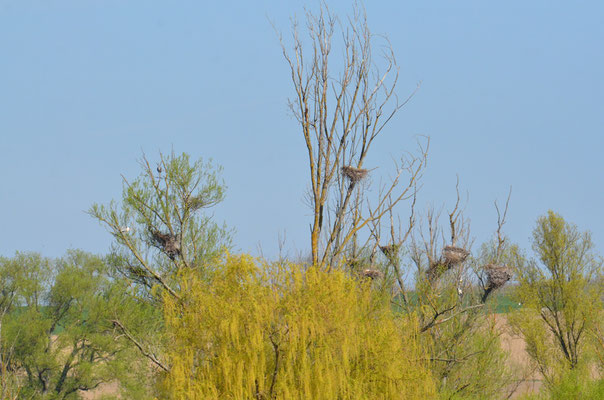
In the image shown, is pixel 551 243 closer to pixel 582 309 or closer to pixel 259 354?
pixel 582 309

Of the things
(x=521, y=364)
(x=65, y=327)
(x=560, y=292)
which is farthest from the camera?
(x=521, y=364)

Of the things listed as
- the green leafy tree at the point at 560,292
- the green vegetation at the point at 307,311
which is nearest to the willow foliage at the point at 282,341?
the green vegetation at the point at 307,311

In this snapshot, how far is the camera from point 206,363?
1061cm

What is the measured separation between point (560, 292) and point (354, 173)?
14.4 m

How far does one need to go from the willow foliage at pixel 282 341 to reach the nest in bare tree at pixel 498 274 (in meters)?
5.91

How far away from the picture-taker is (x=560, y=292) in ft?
83.9

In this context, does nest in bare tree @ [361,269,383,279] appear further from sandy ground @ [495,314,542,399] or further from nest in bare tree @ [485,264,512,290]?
sandy ground @ [495,314,542,399]

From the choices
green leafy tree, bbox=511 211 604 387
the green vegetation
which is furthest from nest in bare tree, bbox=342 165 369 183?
green leafy tree, bbox=511 211 604 387

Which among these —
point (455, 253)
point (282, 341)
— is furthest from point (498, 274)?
point (282, 341)

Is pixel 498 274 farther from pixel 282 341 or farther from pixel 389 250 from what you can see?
pixel 282 341

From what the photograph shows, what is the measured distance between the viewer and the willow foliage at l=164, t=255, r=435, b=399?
10.1m

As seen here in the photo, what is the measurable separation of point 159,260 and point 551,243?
46.1 feet

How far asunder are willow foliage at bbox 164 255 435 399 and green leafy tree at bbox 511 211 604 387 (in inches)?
609

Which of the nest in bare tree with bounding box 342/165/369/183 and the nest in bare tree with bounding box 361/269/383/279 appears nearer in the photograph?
the nest in bare tree with bounding box 342/165/369/183
